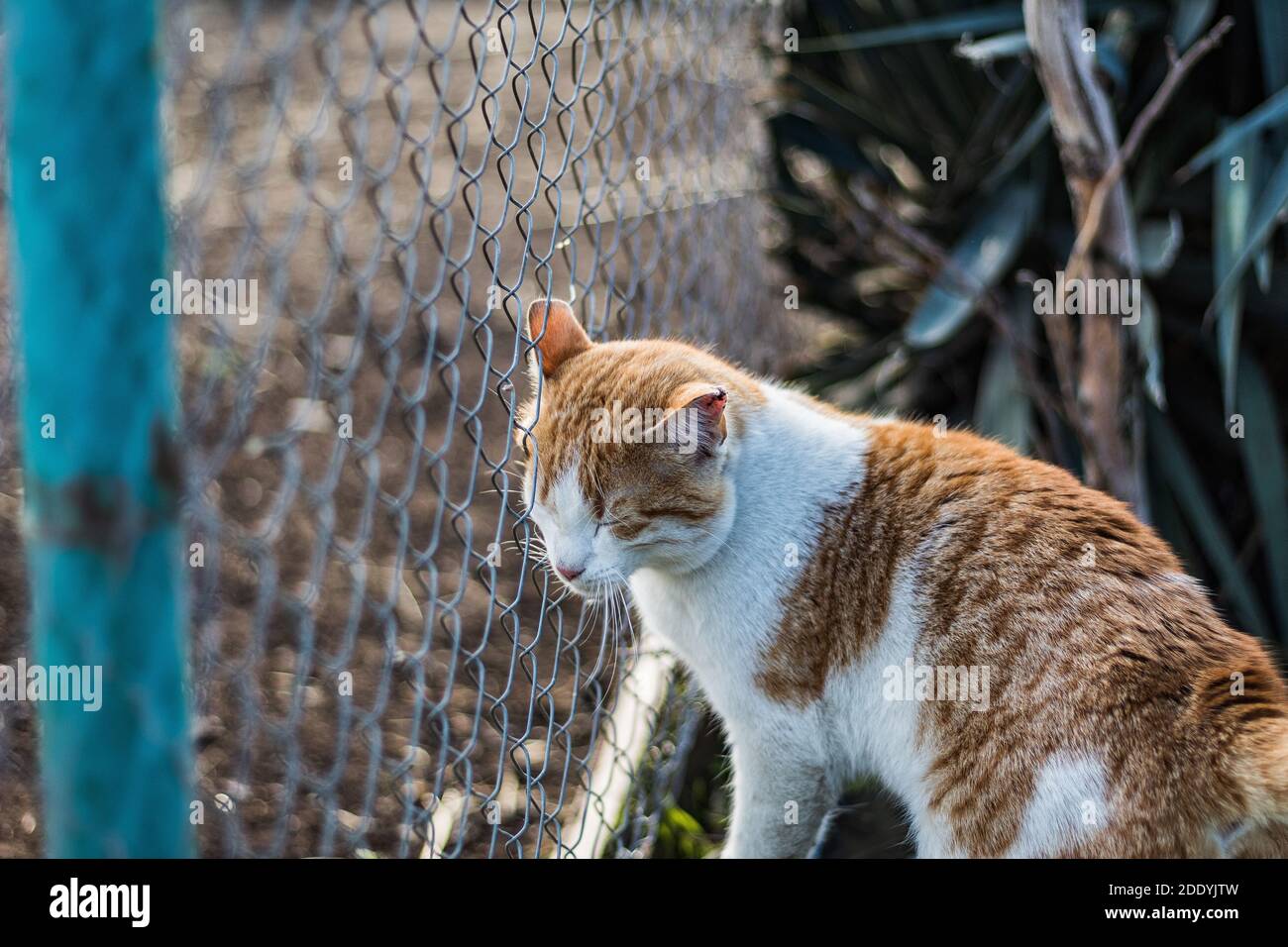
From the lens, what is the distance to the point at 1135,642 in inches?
72.7

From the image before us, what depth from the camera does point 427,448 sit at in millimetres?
3963

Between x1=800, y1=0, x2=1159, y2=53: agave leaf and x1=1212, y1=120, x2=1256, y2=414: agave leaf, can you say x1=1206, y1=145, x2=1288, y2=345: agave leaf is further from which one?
x1=800, y1=0, x2=1159, y2=53: agave leaf

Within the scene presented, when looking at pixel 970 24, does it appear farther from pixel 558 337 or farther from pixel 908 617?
pixel 908 617

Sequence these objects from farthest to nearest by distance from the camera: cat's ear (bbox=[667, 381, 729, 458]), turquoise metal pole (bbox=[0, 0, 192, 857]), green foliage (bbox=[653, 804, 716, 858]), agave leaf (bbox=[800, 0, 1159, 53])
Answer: agave leaf (bbox=[800, 0, 1159, 53])
green foliage (bbox=[653, 804, 716, 858])
cat's ear (bbox=[667, 381, 729, 458])
turquoise metal pole (bbox=[0, 0, 192, 857])

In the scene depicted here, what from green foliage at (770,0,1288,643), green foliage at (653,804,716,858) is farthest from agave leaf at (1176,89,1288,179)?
green foliage at (653,804,716,858)

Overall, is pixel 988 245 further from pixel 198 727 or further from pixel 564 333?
pixel 198 727

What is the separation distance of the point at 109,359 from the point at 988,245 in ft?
10.3

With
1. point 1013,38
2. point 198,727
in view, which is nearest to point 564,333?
point 198,727

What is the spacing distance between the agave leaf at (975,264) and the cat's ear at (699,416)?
1.41m

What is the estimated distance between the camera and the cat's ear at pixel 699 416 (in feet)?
6.30

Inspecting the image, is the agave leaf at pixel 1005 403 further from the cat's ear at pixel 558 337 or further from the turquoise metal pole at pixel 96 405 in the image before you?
the turquoise metal pole at pixel 96 405

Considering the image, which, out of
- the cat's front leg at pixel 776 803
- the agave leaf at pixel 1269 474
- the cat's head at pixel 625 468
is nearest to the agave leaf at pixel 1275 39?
the agave leaf at pixel 1269 474

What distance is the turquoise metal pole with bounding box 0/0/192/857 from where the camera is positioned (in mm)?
786

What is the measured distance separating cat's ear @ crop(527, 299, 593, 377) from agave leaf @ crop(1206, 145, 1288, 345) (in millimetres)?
1604
